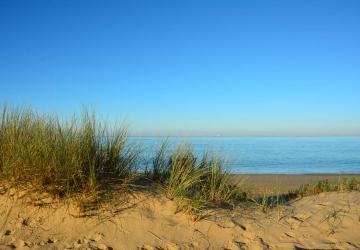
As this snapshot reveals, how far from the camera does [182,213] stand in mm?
6051

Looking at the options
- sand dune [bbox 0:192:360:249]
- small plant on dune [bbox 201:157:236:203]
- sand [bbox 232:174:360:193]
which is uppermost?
small plant on dune [bbox 201:157:236:203]

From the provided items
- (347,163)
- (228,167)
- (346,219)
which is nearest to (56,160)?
(228,167)

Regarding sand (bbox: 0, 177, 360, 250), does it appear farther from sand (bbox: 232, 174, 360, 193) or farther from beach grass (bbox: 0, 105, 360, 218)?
sand (bbox: 232, 174, 360, 193)

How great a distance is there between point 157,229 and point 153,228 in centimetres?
6

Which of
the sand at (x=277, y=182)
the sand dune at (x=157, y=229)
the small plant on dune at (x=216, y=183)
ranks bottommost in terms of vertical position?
the sand at (x=277, y=182)

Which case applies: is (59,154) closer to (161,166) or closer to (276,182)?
(161,166)

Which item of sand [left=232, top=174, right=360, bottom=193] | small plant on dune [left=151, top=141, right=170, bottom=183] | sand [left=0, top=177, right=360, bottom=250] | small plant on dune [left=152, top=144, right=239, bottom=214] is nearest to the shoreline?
sand [left=232, top=174, right=360, bottom=193]

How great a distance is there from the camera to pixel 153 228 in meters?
5.77

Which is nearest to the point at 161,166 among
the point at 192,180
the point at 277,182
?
the point at 192,180

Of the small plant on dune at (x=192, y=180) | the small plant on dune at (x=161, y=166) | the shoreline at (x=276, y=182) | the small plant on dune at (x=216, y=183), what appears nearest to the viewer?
the small plant on dune at (x=192, y=180)

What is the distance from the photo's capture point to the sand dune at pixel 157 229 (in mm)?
5465

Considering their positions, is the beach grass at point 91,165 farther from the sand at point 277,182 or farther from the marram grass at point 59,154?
the sand at point 277,182

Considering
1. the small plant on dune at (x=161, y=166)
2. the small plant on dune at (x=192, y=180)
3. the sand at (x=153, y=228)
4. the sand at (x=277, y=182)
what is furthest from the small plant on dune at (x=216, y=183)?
the sand at (x=277, y=182)

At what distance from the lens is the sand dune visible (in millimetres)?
5465
